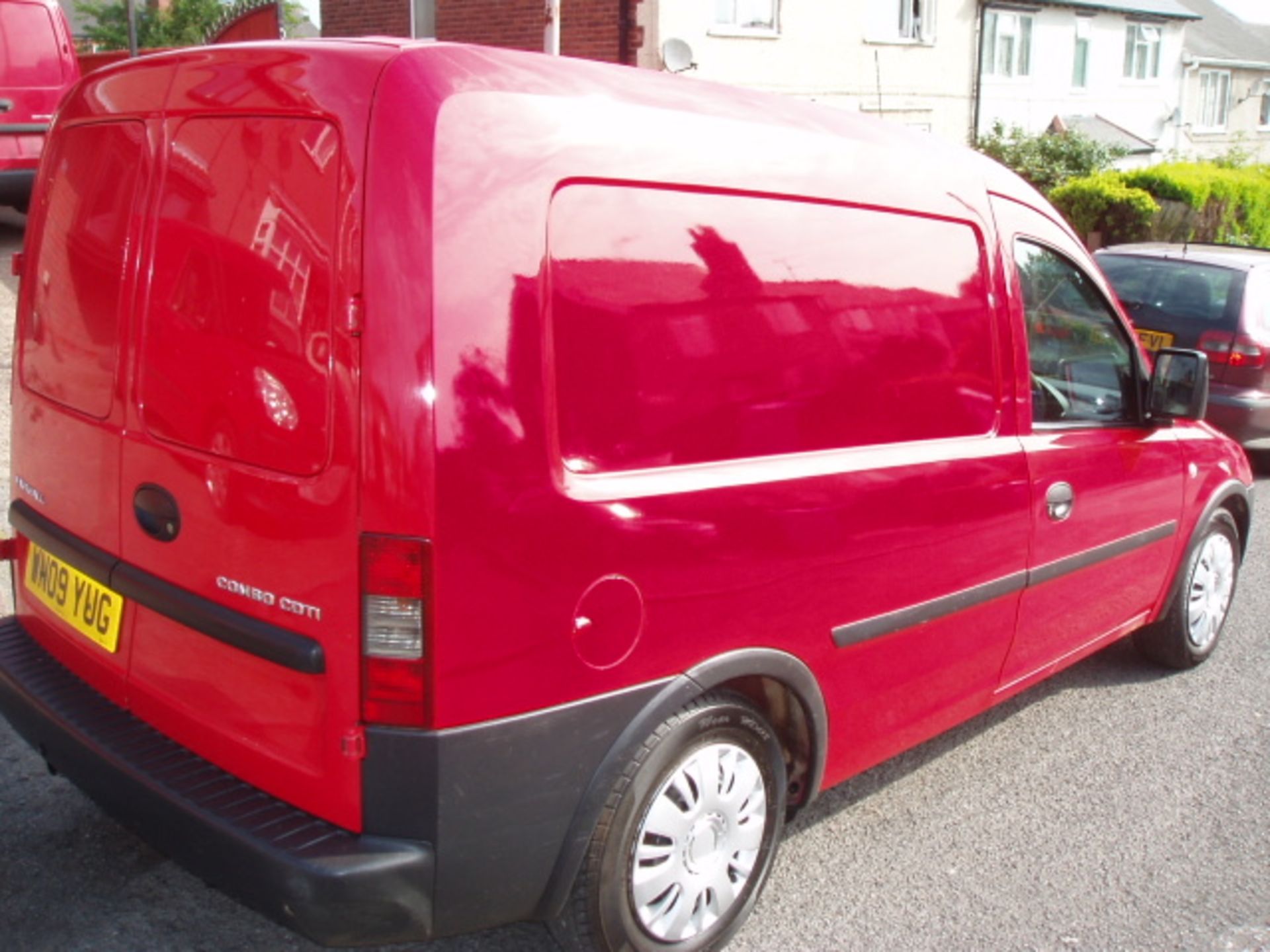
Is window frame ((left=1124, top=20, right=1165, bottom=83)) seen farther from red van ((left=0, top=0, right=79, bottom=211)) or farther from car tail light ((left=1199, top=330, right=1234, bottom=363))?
red van ((left=0, top=0, right=79, bottom=211))

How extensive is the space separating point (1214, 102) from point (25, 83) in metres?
40.3

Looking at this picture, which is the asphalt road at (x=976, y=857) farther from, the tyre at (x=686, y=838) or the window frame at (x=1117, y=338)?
the window frame at (x=1117, y=338)

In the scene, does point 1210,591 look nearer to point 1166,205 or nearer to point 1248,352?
point 1248,352

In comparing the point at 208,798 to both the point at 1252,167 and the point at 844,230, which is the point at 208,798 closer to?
the point at 844,230

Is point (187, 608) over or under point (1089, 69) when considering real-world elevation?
under

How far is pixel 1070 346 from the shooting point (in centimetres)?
425

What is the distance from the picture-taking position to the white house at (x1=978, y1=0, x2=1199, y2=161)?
28.5m

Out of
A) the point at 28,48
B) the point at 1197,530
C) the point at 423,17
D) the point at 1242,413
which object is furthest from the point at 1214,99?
the point at 1197,530

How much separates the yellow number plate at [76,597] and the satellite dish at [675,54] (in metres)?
15.0

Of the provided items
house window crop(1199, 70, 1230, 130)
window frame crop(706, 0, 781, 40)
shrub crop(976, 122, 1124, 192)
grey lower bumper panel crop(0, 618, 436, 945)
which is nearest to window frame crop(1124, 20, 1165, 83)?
house window crop(1199, 70, 1230, 130)

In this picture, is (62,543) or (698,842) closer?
(698,842)

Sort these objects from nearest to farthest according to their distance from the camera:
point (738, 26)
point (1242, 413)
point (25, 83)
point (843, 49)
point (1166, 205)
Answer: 1. point (1242, 413)
2. point (25, 83)
3. point (1166, 205)
4. point (738, 26)
5. point (843, 49)

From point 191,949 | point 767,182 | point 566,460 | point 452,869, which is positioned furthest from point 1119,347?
point 191,949

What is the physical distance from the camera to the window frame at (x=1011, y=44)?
27.7m
